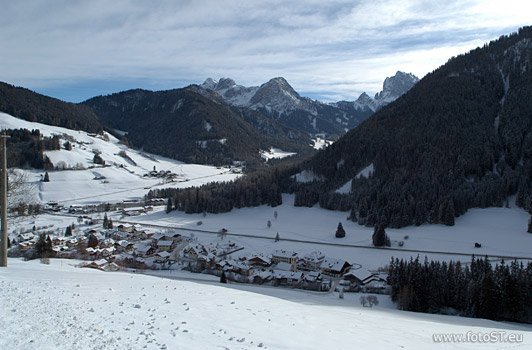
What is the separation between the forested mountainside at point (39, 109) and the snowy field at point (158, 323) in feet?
542

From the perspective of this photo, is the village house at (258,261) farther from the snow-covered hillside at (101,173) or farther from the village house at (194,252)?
the snow-covered hillside at (101,173)

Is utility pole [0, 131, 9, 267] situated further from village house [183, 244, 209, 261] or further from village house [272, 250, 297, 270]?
village house [272, 250, 297, 270]

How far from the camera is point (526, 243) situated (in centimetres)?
4284

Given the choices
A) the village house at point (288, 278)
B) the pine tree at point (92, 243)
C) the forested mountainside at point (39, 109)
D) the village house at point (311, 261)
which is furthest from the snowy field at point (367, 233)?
the forested mountainside at point (39, 109)

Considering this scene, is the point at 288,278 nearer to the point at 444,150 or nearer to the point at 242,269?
the point at 242,269

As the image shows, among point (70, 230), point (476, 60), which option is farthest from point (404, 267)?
point (476, 60)

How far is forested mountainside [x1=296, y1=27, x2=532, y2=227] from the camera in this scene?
57.4 metres

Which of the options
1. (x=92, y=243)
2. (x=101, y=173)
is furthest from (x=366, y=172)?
(x=101, y=173)

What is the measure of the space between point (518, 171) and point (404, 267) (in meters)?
46.2

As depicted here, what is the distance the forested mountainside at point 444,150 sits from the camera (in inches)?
2259

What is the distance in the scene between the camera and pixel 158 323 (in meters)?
8.84

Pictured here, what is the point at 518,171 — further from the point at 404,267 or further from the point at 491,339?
the point at 491,339

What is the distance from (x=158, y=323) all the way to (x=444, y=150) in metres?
73.7

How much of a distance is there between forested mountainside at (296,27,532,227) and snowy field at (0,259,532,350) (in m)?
45.2
